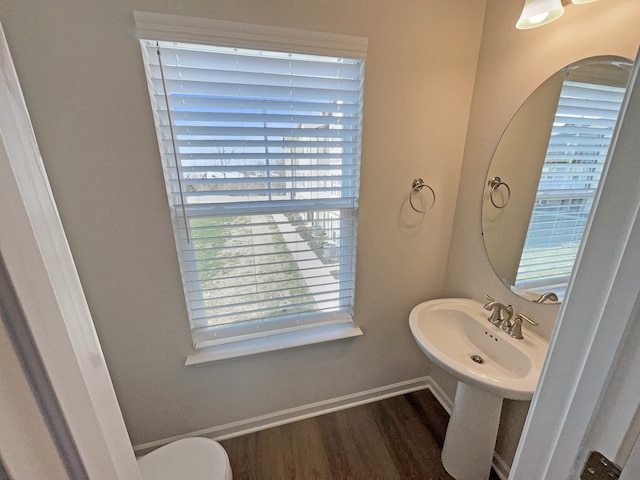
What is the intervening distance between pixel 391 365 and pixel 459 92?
159 centimetres

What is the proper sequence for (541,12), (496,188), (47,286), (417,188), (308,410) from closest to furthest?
(47,286)
(541,12)
(496,188)
(417,188)
(308,410)

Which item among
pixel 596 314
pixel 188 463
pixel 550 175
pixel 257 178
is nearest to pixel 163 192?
pixel 257 178

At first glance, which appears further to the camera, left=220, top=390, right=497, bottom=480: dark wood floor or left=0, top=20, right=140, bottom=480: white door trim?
left=220, top=390, right=497, bottom=480: dark wood floor

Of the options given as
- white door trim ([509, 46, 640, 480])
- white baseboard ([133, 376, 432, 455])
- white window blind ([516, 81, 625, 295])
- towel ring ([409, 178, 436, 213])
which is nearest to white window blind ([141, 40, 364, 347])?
towel ring ([409, 178, 436, 213])

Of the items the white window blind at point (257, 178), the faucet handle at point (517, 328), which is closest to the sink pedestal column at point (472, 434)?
the faucet handle at point (517, 328)

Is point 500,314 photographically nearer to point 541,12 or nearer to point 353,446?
point 353,446

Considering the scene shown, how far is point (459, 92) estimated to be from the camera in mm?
1344

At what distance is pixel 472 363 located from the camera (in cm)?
125

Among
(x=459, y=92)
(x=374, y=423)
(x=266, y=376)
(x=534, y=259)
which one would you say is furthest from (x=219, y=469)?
(x=459, y=92)

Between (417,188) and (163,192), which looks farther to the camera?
(417,188)

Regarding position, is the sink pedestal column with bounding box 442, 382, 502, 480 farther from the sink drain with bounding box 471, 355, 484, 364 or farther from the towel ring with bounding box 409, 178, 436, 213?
the towel ring with bounding box 409, 178, 436, 213

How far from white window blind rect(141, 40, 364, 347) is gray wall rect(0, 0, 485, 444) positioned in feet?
0.23

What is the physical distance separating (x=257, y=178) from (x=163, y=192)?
38cm

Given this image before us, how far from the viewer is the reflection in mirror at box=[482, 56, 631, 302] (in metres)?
0.95
